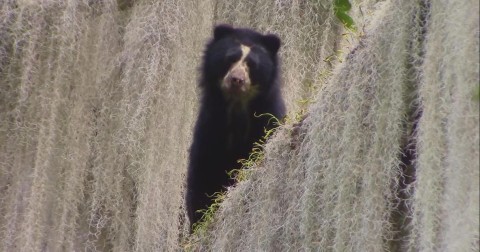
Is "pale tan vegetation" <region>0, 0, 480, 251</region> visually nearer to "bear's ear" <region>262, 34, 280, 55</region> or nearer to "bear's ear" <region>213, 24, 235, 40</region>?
"bear's ear" <region>213, 24, 235, 40</region>

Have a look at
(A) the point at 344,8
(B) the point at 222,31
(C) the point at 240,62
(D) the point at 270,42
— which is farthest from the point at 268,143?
(B) the point at 222,31

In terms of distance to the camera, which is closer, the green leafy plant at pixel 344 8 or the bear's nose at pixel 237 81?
the green leafy plant at pixel 344 8

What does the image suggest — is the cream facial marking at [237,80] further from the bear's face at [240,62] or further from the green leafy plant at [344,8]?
the green leafy plant at [344,8]

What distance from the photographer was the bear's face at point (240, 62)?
17.1ft

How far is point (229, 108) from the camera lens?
5.24 metres

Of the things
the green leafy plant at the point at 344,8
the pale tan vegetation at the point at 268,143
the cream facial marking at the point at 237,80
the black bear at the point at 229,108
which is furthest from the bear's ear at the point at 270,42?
the green leafy plant at the point at 344,8

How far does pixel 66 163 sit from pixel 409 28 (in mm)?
2453

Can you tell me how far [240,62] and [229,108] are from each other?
28 cm

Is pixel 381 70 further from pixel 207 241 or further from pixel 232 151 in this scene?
pixel 232 151

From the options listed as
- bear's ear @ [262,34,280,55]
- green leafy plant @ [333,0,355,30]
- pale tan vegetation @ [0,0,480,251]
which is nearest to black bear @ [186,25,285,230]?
bear's ear @ [262,34,280,55]

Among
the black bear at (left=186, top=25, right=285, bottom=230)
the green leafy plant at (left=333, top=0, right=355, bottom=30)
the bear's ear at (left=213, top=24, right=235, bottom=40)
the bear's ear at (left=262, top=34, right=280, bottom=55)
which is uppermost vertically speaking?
the bear's ear at (left=213, top=24, right=235, bottom=40)

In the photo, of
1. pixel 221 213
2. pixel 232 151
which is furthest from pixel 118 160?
pixel 221 213

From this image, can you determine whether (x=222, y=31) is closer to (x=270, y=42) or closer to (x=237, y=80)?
(x=270, y=42)

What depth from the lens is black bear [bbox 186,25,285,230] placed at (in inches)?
204
